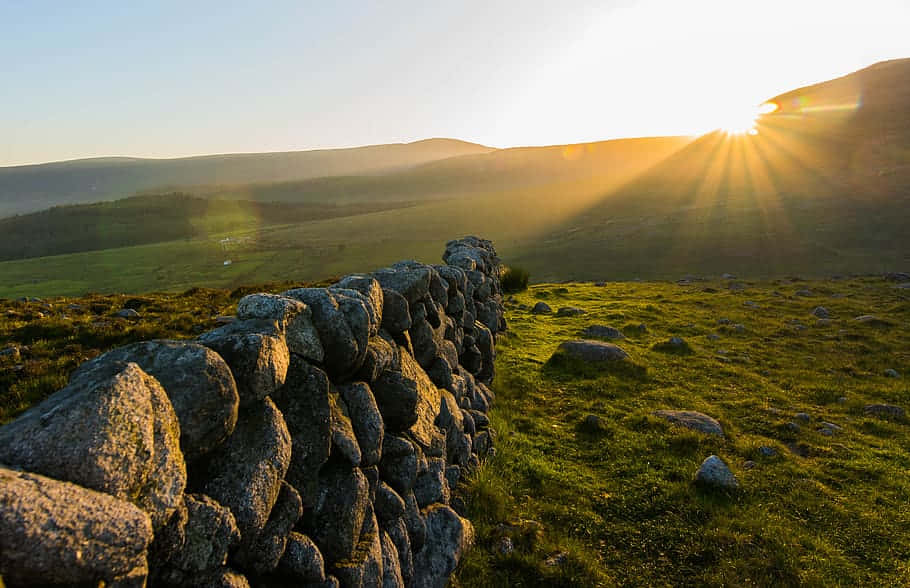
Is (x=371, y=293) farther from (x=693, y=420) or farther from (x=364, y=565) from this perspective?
(x=693, y=420)

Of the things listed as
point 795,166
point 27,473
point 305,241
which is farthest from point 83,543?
point 795,166

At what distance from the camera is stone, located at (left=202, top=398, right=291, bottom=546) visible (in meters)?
2.95

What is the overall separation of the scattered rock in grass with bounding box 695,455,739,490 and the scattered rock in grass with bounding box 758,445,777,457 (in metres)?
1.50

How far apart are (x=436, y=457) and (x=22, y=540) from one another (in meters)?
4.79

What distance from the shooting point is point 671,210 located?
63.5 m

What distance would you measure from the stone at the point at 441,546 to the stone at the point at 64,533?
144 inches

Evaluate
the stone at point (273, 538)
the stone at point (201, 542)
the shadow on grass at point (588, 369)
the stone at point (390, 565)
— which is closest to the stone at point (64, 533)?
the stone at point (201, 542)

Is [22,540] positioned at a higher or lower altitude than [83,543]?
higher

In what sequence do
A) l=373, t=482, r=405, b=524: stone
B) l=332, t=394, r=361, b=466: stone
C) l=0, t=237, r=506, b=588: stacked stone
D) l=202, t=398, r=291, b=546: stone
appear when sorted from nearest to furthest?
1. l=0, t=237, r=506, b=588: stacked stone
2. l=202, t=398, r=291, b=546: stone
3. l=332, t=394, r=361, b=466: stone
4. l=373, t=482, r=405, b=524: stone

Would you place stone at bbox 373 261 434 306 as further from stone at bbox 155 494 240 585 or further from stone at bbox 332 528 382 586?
stone at bbox 155 494 240 585

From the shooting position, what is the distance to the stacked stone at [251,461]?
1.98 meters

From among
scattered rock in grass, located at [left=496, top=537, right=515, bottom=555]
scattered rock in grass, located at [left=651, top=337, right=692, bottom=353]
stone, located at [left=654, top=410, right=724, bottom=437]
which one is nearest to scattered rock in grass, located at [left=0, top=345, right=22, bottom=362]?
scattered rock in grass, located at [left=496, top=537, right=515, bottom=555]

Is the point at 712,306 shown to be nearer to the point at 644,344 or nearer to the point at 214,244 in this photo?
the point at 644,344

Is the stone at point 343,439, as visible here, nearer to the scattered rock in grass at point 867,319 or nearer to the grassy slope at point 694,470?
the grassy slope at point 694,470
